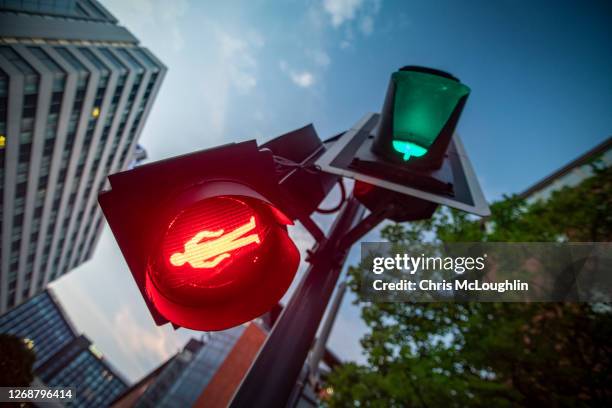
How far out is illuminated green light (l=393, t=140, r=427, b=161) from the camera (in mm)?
2057

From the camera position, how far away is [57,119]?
27.6 meters

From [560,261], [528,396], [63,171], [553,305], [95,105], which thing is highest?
[95,105]

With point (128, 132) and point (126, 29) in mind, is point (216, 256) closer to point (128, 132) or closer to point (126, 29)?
point (128, 132)

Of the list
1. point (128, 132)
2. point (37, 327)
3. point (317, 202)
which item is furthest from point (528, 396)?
point (37, 327)

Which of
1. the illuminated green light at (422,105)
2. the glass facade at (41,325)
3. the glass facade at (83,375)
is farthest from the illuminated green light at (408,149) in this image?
the glass facade at (41,325)

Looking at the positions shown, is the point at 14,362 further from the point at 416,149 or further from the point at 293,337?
the point at 416,149

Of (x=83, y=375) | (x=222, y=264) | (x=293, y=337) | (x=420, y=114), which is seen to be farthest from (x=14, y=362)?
(x=83, y=375)

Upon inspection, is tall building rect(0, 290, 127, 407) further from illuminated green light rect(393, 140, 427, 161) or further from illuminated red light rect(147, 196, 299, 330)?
illuminated green light rect(393, 140, 427, 161)

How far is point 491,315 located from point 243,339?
20054mm

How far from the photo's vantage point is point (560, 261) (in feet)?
21.6

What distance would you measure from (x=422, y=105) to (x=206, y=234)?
1.66 meters

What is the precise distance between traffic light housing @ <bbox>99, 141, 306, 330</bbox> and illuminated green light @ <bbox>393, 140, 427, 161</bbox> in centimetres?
122

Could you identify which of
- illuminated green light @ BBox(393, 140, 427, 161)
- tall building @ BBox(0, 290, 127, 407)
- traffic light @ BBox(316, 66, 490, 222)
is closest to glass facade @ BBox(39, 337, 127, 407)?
tall building @ BBox(0, 290, 127, 407)

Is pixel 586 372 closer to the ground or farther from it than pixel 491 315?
closer to the ground
